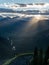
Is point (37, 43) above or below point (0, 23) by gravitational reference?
below

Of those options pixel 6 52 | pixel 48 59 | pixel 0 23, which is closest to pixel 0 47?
pixel 6 52

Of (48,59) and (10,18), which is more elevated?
(10,18)

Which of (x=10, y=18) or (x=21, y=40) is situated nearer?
(x=21, y=40)

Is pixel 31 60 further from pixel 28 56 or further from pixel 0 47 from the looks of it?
pixel 0 47

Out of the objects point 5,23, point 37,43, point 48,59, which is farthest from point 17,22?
point 48,59

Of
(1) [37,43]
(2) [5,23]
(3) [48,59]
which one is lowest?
(3) [48,59]

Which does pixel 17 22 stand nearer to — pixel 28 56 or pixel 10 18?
pixel 10 18

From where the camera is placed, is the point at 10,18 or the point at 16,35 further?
the point at 10,18
